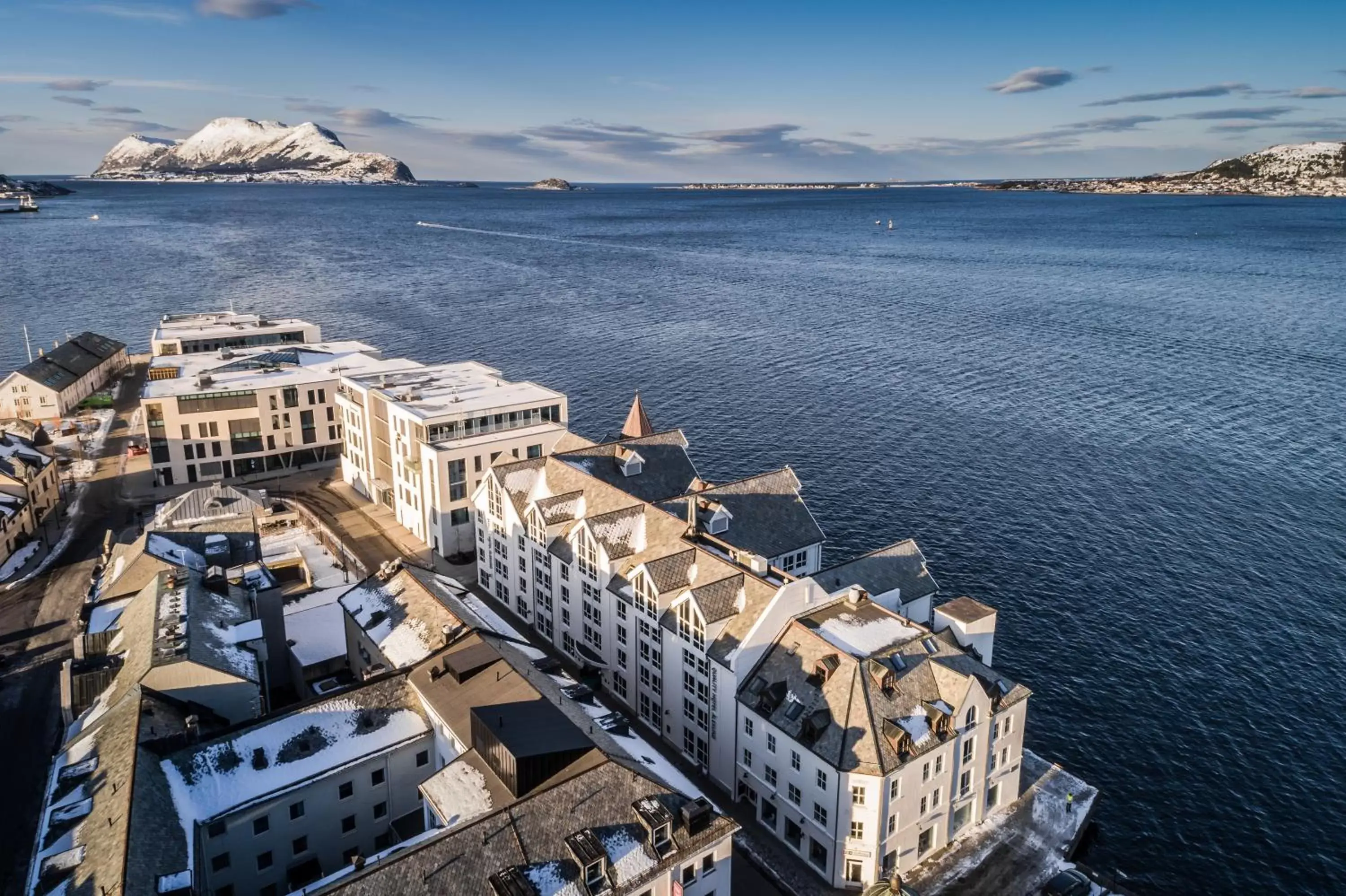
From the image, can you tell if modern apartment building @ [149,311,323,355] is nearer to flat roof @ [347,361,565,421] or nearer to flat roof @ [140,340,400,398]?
flat roof @ [140,340,400,398]

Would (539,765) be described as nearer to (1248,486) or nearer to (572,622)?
(572,622)

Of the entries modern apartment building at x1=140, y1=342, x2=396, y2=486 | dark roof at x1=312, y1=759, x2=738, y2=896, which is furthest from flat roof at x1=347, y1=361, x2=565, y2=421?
dark roof at x1=312, y1=759, x2=738, y2=896

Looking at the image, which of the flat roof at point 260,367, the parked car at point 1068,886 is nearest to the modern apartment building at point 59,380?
the flat roof at point 260,367

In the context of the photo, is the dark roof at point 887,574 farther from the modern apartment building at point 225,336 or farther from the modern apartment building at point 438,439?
the modern apartment building at point 225,336

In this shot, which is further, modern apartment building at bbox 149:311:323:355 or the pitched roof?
modern apartment building at bbox 149:311:323:355

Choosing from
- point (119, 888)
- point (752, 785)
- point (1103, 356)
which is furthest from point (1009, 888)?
→ point (1103, 356)

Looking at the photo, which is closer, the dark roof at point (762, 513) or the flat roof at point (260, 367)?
the dark roof at point (762, 513)
